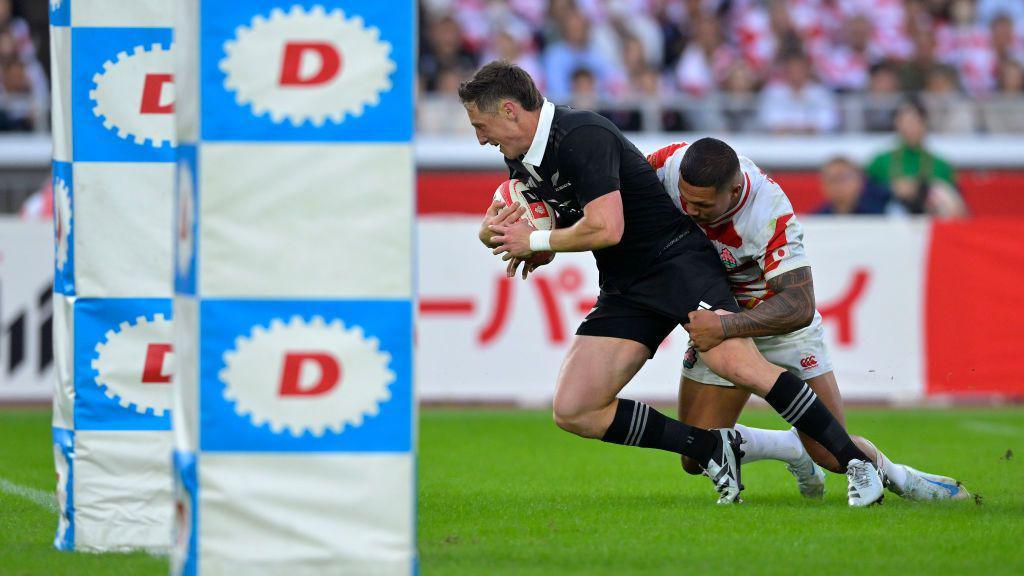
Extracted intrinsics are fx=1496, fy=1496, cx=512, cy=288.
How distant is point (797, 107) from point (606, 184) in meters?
10.7

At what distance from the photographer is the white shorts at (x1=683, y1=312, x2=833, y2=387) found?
6.79m

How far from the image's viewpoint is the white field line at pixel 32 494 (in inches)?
266

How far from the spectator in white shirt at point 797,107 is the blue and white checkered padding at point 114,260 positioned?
11.4 meters

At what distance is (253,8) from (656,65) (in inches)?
544

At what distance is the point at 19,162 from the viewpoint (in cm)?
1484

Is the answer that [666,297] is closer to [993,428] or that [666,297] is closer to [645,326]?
[645,326]

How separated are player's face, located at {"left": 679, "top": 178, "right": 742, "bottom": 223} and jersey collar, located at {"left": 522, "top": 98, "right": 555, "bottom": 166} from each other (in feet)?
2.24

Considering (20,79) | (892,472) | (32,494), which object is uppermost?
(20,79)

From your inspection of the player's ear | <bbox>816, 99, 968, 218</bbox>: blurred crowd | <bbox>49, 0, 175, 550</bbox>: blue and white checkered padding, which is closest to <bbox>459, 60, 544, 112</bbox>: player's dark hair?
the player's ear

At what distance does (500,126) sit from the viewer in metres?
5.97

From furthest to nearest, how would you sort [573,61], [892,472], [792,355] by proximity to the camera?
[573,61]
[792,355]
[892,472]

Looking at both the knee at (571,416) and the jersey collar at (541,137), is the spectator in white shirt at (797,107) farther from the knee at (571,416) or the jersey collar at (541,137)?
the jersey collar at (541,137)

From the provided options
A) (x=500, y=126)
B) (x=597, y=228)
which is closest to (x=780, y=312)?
(x=597, y=228)

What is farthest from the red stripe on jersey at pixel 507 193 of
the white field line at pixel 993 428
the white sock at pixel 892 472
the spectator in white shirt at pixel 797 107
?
the spectator in white shirt at pixel 797 107
